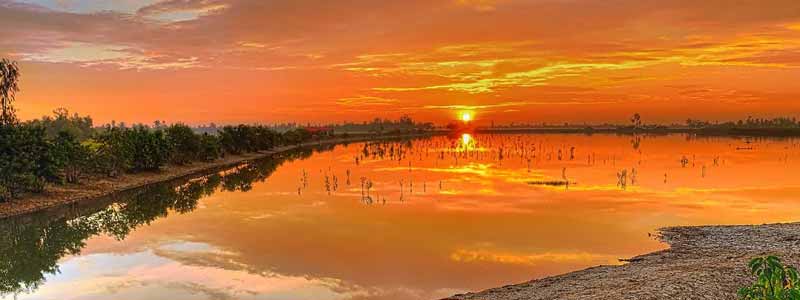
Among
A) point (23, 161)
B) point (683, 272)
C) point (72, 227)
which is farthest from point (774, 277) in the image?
point (23, 161)

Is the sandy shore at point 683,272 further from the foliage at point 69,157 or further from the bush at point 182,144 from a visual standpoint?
the bush at point 182,144

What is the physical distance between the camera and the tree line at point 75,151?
23.8 meters

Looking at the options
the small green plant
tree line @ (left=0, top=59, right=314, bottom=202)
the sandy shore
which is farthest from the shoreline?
the small green plant

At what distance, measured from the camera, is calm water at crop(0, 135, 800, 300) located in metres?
13.4

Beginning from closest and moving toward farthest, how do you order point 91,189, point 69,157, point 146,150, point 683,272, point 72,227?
point 683,272
point 72,227
point 69,157
point 91,189
point 146,150

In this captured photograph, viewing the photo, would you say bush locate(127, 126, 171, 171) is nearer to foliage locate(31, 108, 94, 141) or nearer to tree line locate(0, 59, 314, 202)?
tree line locate(0, 59, 314, 202)

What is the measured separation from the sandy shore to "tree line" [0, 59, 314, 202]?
70.0 ft

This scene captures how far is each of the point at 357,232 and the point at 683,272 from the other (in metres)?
10.9

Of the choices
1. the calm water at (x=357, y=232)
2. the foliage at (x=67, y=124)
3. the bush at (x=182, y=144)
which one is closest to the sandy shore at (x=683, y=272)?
the calm water at (x=357, y=232)

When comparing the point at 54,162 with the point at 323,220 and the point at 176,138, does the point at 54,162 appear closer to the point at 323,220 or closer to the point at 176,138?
the point at 323,220

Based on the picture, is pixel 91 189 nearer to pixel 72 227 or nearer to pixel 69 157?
pixel 69 157

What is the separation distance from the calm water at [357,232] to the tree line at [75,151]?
2.54 metres

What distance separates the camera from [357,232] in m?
19.0

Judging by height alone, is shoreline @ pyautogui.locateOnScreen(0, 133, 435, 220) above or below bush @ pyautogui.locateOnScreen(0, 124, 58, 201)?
below
